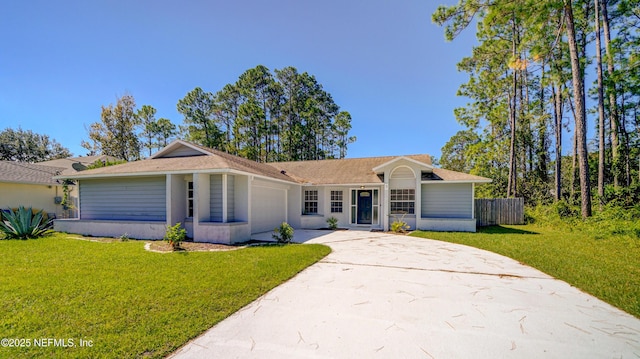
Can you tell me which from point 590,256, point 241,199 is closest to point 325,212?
point 241,199

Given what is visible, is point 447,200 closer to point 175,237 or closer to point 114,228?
point 175,237

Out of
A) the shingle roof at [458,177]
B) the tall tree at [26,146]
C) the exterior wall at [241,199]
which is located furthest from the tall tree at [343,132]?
the tall tree at [26,146]

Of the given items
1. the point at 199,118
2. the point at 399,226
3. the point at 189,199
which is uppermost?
the point at 199,118

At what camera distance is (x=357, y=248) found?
8.34 meters

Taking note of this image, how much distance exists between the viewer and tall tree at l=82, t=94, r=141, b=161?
2673 cm

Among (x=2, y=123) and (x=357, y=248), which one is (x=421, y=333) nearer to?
(x=357, y=248)

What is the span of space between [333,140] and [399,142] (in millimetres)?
9061

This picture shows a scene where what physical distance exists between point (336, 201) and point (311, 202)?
147 centimetres

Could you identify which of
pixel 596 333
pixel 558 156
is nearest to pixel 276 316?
pixel 596 333

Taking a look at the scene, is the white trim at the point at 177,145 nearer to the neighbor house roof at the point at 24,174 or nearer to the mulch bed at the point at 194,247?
the mulch bed at the point at 194,247

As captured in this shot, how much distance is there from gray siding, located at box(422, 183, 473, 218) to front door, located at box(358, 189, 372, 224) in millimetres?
2813

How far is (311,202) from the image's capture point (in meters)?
14.8

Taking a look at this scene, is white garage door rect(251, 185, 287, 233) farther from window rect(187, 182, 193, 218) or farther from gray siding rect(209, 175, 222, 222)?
window rect(187, 182, 193, 218)

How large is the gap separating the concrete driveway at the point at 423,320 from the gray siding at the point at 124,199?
828 centimetres
